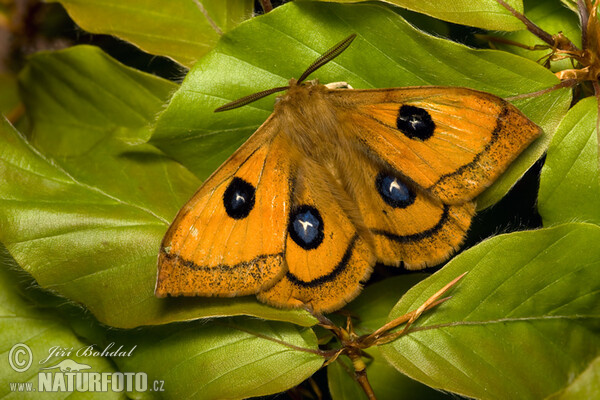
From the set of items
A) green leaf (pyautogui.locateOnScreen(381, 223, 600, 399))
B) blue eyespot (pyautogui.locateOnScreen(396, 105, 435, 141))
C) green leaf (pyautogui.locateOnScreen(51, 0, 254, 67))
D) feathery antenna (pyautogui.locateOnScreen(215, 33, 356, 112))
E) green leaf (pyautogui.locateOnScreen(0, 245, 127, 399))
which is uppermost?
green leaf (pyautogui.locateOnScreen(51, 0, 254, 67))

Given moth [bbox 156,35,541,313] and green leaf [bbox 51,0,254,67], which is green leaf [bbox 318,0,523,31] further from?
green leaf [bbox 51,0,254,67]

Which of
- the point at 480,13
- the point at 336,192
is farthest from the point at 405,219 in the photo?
the point at 480,13

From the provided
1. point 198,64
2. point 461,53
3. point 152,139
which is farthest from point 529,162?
point 152,139

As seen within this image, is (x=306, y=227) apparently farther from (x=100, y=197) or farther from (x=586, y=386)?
(x=586, y=386)

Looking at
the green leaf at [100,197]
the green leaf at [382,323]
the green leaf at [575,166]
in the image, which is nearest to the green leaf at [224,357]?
the green leaf at [100,197]

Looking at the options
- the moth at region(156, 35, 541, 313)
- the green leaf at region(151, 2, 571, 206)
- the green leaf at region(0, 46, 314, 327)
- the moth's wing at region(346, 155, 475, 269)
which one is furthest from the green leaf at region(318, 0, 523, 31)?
the green leaf at region(0, 46, 314, 327)

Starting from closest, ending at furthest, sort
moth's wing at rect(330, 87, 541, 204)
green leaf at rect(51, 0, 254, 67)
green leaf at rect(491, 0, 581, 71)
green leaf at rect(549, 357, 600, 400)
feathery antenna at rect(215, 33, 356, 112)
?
1. green leaf at rect(549, 357, 600, 400)
2. moth's wing at rect(330, 87, 541, 204)
3. feathery antenna at rect(215, 33, 356, 112)
4. green leaf at rect(491, 0, 581, 71)
5. green leaf at rect(51, 0, 254, 67)

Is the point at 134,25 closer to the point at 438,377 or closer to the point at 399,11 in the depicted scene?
the point at 399,11
